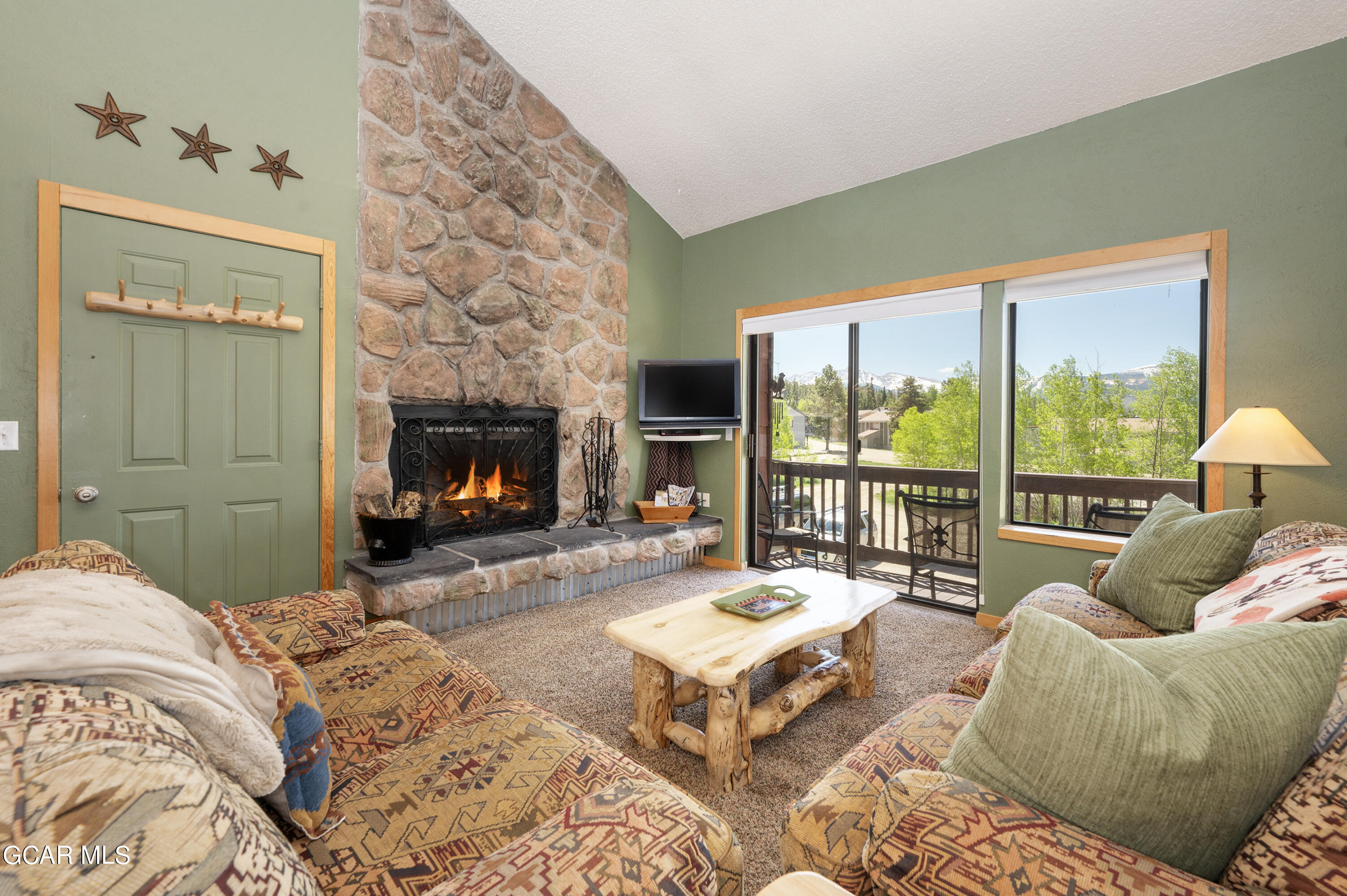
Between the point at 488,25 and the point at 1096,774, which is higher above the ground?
the point at 488,25

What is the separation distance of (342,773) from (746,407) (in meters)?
3.89

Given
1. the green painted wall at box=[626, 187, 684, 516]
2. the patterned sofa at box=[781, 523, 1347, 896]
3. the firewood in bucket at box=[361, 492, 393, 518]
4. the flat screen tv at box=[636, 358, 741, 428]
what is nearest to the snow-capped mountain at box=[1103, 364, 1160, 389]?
the flat screen tv at box=[636, 358, 741, 428]

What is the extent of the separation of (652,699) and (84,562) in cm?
162

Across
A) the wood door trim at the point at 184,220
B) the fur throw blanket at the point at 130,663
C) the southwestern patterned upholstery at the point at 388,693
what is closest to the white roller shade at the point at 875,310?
the wood door trim at the point at 184,220

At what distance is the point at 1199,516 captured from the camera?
6.82 ft

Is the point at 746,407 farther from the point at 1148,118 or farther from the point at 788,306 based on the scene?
the point at 1148,118

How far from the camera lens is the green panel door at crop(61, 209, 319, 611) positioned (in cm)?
250

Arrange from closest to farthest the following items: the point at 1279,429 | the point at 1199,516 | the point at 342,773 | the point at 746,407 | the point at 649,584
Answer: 1. the point at 342,773
2. the point at 1199,516
3. the point at 1279,429
4. the point at 649,584
5. the point at 746,407

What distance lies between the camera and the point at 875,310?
3951 mm

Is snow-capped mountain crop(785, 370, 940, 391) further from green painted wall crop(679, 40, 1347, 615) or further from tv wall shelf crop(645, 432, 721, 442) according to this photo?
tv wall shelf crop(645, 432, 721, 442)

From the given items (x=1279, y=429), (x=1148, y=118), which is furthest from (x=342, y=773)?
(x=1148, y=118)

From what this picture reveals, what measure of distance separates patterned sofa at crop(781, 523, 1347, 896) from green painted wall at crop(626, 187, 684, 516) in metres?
3.72

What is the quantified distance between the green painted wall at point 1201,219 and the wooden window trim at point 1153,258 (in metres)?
0.04

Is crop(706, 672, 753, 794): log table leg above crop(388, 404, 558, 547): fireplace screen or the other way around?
the other way around
